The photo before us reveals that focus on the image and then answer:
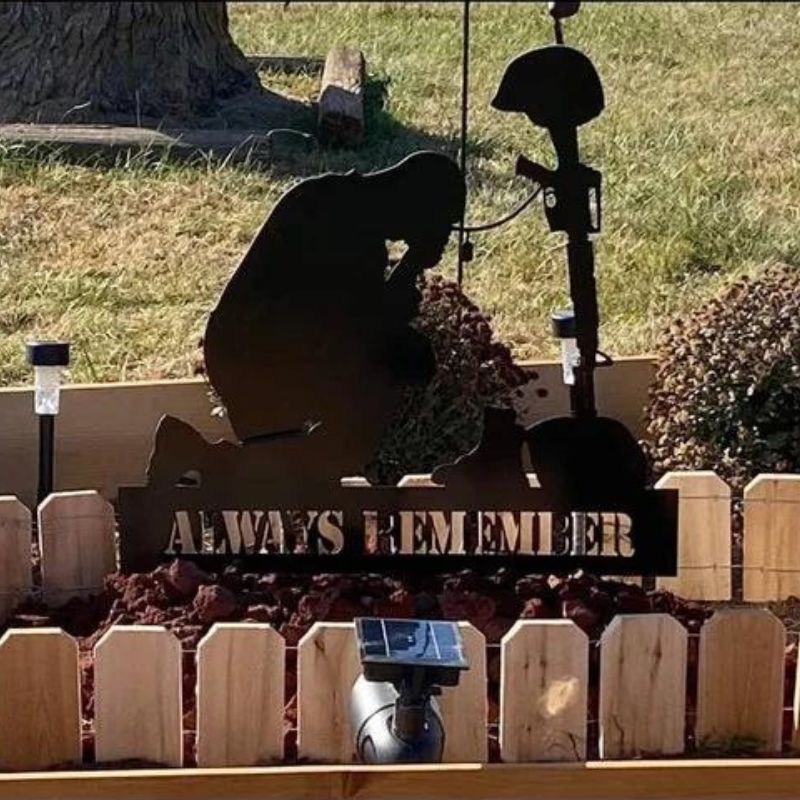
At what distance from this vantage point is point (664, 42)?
8.46 m

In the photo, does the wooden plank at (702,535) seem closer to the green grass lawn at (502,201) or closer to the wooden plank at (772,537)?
the wooden plank at (772,537)

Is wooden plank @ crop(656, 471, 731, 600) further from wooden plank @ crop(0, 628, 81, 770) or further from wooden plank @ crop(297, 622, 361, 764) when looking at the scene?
wooden plank @ crop(0, 628, 81, 770)

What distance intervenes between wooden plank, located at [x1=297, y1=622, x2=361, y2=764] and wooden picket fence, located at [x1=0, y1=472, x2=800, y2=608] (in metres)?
0.77

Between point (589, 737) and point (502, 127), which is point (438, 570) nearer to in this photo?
point (589, 737)

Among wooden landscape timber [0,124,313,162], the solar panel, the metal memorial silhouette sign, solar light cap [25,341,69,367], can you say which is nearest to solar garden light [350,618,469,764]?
the solar panel

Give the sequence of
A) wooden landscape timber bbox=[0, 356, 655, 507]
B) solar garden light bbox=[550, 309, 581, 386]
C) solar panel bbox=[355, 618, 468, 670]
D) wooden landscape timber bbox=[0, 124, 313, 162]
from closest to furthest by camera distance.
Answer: solar panel bbox=[355, 618, 468, 670], solar garden light bbox=[550, 309, 581, 386], wooden landscape timber bbox=[0, 356, 655, 507], wooden landscape timber bbox=[0, 124, 313, 162]

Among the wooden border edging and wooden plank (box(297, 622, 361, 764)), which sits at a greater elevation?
wooden plank (box(297, 622, 361, 764))

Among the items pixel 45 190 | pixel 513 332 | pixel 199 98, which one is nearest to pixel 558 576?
pixel 513 332

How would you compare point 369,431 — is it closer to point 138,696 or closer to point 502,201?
point 138,696

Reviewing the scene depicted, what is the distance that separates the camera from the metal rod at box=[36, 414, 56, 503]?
4.23 metres

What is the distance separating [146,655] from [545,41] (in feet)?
18.8

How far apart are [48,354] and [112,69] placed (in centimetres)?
386

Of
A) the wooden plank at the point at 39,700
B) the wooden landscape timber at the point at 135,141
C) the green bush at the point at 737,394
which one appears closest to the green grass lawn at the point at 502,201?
the wooden landscape timber at the point at 135,141

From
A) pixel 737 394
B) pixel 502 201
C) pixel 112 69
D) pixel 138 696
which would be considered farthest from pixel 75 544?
pixel 112 69
